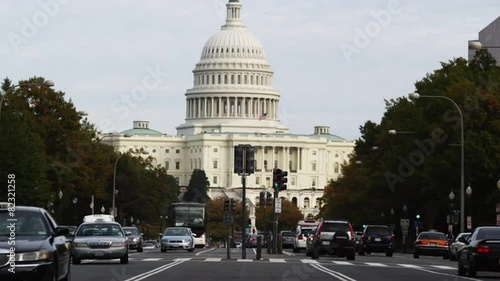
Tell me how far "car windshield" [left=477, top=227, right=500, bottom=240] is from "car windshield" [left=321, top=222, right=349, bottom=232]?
68.3 ft

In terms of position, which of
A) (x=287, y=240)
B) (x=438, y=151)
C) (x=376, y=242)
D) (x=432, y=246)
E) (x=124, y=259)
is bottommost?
(x=124, y=259)

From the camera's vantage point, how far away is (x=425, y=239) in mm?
70688

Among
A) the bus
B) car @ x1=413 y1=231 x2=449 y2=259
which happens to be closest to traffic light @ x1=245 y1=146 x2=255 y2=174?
car @ x1=413 y1=231 x2=449 y2=259

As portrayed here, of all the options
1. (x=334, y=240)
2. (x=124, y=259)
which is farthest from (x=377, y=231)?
(x=124, y=259)

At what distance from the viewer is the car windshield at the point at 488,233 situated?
36531mm

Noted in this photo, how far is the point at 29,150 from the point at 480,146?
26274mm

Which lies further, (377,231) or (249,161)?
(377,231)

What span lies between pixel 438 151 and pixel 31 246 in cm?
7183

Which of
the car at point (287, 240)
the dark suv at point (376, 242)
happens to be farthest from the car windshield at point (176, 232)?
the car at point (287, 240)

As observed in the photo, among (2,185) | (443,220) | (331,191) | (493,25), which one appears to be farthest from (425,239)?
(331,191)

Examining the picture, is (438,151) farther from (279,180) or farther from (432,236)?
(279,180)

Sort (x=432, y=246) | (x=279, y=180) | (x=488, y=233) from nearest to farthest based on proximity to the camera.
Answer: (x=488, y=233), (x=279, y=180), (x=432, y=246)

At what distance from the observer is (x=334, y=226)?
58125 millimetres

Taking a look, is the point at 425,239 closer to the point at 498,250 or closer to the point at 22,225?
the point at 498,250
